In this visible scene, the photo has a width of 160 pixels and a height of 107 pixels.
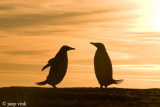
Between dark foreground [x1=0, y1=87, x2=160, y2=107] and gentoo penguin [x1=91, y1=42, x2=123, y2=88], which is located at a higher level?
gentoo penguin [x1=91, y1=42, x2=123, y2=88]

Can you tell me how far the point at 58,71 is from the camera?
27594 mm

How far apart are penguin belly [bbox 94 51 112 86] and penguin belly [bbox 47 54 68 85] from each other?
2.08 metres

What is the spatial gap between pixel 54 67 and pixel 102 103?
30.4ft

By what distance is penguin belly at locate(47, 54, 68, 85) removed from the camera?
27.5 metres

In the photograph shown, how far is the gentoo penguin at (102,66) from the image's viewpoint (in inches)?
1069

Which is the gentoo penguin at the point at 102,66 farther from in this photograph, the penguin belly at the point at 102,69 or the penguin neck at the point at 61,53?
the penguin neck at the point at 61,53

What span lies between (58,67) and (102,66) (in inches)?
116

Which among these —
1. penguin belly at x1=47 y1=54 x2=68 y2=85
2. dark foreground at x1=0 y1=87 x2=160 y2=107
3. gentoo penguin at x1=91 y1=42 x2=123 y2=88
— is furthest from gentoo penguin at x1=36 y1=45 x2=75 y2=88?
dark foreground at x1=0 y1=87 x2=160 y2=107

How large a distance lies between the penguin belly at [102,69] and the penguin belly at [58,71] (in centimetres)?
208

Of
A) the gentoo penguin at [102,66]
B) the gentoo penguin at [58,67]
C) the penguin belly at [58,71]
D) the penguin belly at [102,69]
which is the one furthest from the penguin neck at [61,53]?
the penguin belly at [102,69]

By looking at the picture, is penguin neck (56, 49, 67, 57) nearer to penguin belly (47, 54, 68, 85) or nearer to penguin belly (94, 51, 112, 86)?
penguin belly (47, 54, 68, 85)

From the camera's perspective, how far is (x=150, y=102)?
20.1 metres

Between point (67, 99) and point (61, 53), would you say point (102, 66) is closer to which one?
point (61, 53)

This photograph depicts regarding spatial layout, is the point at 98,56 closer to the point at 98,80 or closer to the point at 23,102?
the point at 98,80
